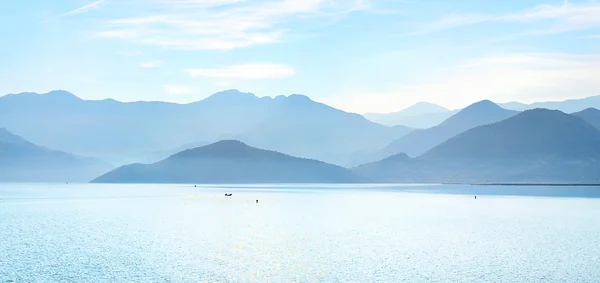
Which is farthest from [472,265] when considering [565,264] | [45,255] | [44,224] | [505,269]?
[44,224]

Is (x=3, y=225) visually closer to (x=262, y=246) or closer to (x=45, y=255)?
(x=45, y=255)

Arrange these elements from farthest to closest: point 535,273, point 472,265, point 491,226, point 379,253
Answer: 1. point 491,226
2. point 379,253
3. point 472,265
4. point 535,273

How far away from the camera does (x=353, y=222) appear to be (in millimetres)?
112750

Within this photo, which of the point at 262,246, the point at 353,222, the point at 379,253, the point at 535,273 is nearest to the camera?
the point at 535,273

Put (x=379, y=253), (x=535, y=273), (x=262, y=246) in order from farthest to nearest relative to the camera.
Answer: (x=262, y=246) → (x=379, y=253) → (x=535, y=273)

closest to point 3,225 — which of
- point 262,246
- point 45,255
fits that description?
point 45,255

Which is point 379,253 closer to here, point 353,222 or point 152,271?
point 152,271

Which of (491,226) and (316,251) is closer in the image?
(316,251)

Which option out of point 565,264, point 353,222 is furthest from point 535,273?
point 353,222

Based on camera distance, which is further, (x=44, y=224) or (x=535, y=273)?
(x=44, y=224)

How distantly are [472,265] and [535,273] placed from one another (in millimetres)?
6072

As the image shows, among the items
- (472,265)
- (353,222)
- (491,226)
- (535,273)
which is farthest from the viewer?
(353,222)

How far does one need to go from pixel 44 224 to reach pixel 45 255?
43688mm

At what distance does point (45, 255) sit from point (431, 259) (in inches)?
1428
